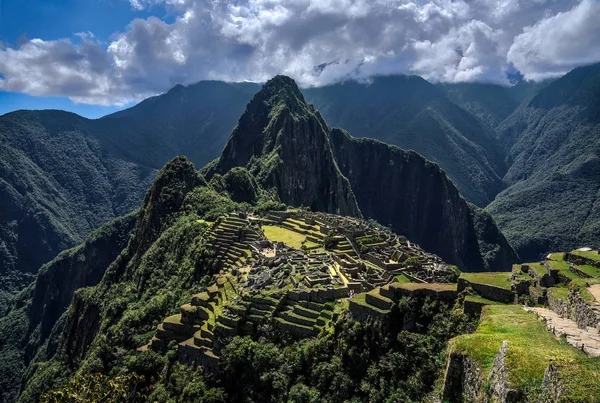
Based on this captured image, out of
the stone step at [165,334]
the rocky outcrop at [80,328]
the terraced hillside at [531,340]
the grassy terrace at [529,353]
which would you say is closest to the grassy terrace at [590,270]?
the terraced hillside at [531,340]

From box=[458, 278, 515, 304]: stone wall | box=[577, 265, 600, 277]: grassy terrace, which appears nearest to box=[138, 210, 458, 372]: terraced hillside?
box=[458, 278, 515, 304]: stone wall

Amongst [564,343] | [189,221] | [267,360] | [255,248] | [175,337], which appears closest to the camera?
[564,343]

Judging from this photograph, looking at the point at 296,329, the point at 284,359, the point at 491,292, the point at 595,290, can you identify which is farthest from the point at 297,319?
the point at 595,290

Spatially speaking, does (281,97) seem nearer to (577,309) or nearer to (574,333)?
(577,309)

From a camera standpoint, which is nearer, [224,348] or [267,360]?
[267,360]

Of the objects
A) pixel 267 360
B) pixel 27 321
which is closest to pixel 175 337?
pixel 267 360

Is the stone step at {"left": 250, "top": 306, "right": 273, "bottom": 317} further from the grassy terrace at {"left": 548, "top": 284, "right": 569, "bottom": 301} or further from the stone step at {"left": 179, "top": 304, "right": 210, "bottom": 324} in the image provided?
the grassy terrace at {"left": 548, "top": 284, "right": 569, "bottom": 301}

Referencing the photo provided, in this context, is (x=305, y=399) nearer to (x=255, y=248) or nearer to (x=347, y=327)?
(x=347, y=327)
